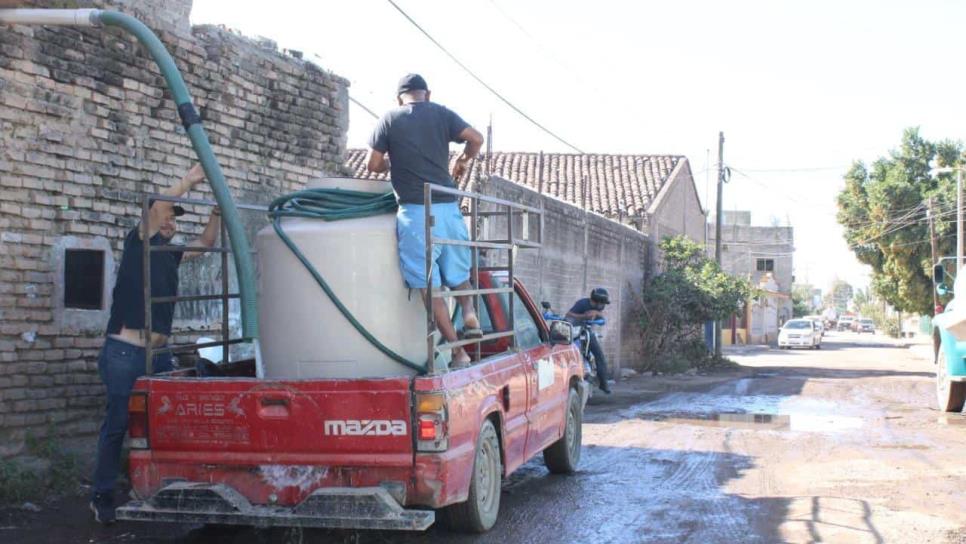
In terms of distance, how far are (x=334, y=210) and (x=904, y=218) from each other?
37.3 m

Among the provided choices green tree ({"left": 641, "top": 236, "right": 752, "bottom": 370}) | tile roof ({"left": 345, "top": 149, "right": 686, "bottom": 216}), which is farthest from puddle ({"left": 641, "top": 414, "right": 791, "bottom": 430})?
tile roof ({"left": 345, "top": 149, "right": 686, "bottom": 216})

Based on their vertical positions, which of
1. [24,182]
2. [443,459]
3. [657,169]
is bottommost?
[443,459]

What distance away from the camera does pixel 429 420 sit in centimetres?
507

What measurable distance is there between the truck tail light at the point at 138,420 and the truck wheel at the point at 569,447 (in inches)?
142

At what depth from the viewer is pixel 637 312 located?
25078mm

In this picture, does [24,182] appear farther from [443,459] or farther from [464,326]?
[443,459]

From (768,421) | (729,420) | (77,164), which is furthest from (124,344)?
(768,421)

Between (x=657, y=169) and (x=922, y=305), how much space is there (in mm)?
13882

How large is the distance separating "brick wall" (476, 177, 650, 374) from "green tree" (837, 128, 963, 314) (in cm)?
1637

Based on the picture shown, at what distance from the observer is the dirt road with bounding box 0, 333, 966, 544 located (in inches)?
239

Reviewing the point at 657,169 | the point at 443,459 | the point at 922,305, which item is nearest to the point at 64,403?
the point at 443,459

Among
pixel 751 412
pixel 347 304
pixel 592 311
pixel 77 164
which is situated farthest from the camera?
pixel 592 311

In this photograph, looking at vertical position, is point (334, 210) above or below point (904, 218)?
below

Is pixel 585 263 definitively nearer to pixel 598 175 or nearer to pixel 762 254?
pixel 598 175
